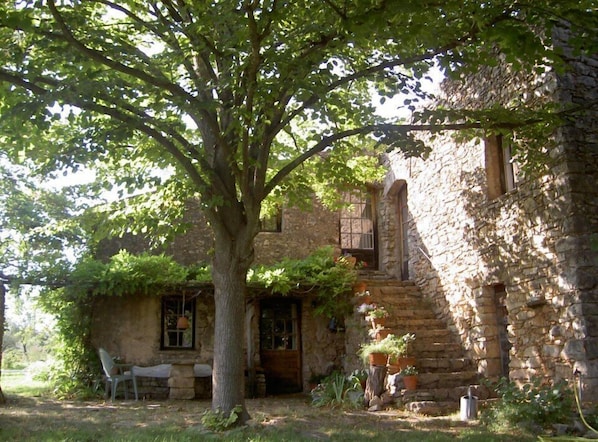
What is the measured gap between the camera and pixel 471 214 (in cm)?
977

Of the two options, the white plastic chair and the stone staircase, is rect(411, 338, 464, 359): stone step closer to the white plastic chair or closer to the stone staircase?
the stone staircase

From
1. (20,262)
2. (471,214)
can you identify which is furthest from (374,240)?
(20,262)

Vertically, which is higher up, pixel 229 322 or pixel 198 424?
pixel 229 322

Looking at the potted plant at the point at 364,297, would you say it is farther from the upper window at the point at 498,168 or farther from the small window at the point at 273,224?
the small window at the point at 273,224

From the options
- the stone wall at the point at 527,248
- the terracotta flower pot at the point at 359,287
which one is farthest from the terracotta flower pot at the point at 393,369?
the terracotta flower pot at the point at 359,287

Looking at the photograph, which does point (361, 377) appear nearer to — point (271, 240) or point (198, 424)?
point (198, 424)

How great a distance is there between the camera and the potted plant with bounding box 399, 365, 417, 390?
8.82m

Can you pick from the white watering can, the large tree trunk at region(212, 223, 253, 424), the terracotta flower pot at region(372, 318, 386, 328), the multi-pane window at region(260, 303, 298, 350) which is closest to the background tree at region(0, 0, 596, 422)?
the large tree trunk at region(212, 223, 253, 424)

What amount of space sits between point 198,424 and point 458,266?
16.8 feet

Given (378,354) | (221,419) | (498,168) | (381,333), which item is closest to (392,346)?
(378,354)

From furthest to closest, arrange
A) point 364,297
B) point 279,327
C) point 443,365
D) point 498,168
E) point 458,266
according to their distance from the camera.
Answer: point 279,327, point 364,297, point 458,266, point 443,365, point 498,168

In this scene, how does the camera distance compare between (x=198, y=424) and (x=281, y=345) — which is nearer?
(x=198, y=424)

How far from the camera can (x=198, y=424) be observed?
7254 millimetres

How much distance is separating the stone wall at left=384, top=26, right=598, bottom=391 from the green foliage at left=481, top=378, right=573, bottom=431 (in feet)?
1.77
